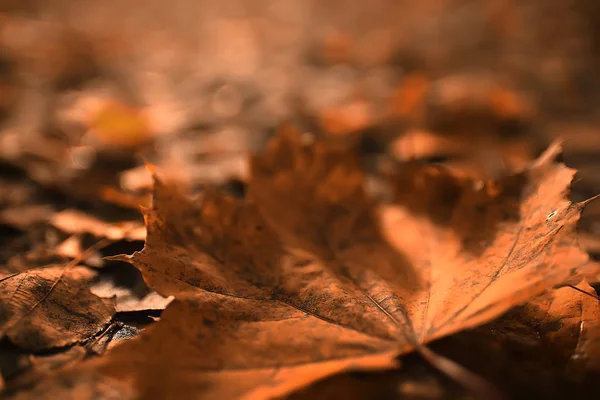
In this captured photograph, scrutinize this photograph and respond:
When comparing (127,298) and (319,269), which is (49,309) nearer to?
(127,298)

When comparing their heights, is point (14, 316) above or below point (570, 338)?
below

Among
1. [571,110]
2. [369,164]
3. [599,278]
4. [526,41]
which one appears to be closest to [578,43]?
[526,41]

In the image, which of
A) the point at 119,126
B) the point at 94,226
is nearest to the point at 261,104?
the point at 119,126

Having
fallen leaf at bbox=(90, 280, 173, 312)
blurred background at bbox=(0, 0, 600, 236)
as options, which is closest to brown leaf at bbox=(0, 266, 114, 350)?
fallen leaf at bbox=(90, 280, 173, 312)

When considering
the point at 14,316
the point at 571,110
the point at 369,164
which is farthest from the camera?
the point at 571,110

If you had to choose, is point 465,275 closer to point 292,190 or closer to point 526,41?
point 292,190

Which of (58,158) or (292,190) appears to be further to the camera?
(58,158)

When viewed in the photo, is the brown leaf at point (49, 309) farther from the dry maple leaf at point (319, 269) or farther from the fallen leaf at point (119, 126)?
the fallen leaf at point (119, 126)

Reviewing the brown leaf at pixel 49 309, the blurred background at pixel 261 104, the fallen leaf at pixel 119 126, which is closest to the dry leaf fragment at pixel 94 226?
the blurred background at pixel 261 104
